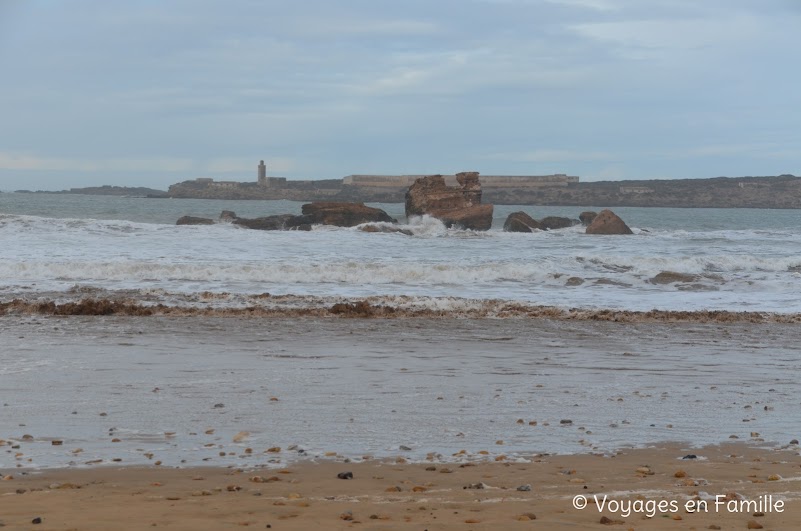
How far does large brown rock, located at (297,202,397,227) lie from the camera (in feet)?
129

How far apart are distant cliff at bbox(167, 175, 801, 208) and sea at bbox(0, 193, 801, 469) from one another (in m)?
95.9

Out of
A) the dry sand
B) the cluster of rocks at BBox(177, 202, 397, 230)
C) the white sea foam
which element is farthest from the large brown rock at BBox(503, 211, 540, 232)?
the dry sand

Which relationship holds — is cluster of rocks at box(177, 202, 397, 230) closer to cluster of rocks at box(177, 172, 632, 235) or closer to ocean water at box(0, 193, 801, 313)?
cluster of rocks at box(177, 172, 632, 235)

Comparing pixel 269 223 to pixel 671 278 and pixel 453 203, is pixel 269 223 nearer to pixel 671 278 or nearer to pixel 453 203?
pixel 453 203

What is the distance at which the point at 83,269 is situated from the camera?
64.7 ft

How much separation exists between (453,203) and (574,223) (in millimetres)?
7564

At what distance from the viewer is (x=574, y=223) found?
46469mm

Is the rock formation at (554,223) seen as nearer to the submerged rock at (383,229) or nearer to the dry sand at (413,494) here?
the submerged rock at (383,229)

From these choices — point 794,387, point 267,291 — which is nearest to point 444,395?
point 794,387

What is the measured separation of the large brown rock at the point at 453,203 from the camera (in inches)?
1663

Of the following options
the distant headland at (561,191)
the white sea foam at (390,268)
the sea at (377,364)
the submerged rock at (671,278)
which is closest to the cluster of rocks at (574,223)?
the white sea foam at (390,268)

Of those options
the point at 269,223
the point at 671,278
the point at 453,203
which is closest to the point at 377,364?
the point at 671,278

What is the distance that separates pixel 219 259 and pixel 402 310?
28.5ft

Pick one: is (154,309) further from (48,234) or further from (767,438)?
(48,234)
